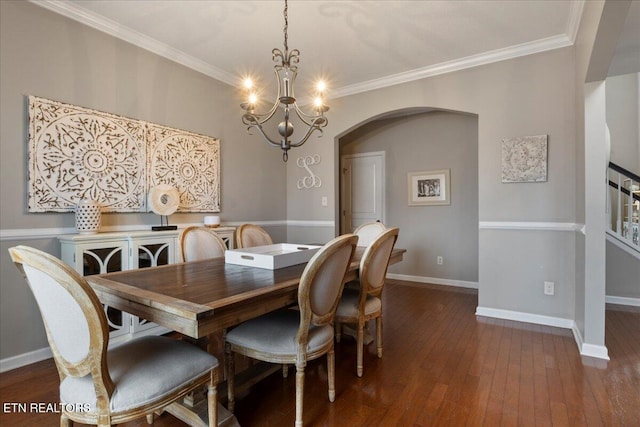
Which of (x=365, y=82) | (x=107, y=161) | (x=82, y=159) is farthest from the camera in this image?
(x=365, y=82)

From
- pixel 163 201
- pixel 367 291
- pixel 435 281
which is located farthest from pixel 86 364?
pixel 435 281

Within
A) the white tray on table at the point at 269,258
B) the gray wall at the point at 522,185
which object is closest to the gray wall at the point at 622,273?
the gray wall at the point at 522,185

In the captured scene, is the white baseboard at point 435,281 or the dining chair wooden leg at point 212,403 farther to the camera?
the white baseboard at point 435,281

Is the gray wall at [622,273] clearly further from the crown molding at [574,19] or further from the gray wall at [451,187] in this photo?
the crown molding at [574,19]

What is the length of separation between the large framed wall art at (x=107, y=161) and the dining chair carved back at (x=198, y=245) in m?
0.85

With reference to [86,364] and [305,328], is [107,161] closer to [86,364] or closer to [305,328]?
[86,364]

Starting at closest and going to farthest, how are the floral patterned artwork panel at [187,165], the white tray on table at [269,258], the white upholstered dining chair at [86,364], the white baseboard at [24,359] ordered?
the white upholstered dining chair at [86,364] → the white tray on table at [269,258] → the white baseboard at [24,359] → the floral patterned artwork panel at [187,165]

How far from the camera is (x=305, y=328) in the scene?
4.82ft

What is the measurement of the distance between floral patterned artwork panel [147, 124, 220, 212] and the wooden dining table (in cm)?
143

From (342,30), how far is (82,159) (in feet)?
7.89

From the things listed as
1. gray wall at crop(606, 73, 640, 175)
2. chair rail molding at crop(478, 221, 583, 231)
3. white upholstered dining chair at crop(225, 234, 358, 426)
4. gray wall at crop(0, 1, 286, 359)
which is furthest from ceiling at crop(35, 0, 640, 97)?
gray wall at crop(606, 73, 640, 175)

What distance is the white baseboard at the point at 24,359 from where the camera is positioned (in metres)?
2.08

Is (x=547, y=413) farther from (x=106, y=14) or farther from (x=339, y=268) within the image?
(x=106, y=14)

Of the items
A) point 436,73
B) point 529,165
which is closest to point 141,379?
point 529,165
